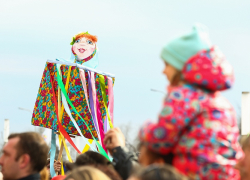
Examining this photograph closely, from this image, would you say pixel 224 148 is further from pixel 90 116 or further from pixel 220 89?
pixel 90 116

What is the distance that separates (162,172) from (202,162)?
532mm

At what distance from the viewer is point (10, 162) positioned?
3.56 metres

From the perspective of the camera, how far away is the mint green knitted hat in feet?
8.70

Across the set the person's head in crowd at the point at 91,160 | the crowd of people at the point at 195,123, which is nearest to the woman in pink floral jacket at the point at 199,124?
the crowd of people at the point at 195,123

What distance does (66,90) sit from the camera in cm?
814

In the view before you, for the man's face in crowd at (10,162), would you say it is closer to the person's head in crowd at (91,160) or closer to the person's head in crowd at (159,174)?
the person's head in crowd at (91,160)

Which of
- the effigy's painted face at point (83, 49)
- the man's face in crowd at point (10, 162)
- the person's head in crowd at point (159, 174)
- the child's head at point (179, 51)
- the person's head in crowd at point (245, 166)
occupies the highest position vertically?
the child's head at point (179, 51)

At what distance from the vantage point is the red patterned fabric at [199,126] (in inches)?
94.8

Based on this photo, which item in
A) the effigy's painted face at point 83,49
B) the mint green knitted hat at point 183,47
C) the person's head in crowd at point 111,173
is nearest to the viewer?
the mint green knitted hat at point 183,47

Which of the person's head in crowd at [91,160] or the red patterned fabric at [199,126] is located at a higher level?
the red patterned fabric at [199,126]

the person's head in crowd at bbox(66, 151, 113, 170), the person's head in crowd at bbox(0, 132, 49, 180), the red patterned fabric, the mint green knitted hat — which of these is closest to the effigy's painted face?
the person's head in crowd at bbox(66, 151, 113, 170)

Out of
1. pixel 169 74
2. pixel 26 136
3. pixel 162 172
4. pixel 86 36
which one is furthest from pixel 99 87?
pixel 162 172

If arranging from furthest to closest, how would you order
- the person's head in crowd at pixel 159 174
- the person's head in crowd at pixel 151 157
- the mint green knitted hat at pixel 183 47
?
the mint green knitted hat at pixel 183 47 → the person's head in crowd at pixel 151 157 → the person's head in crowd at pixel 159 174

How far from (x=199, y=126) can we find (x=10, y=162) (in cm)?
167
